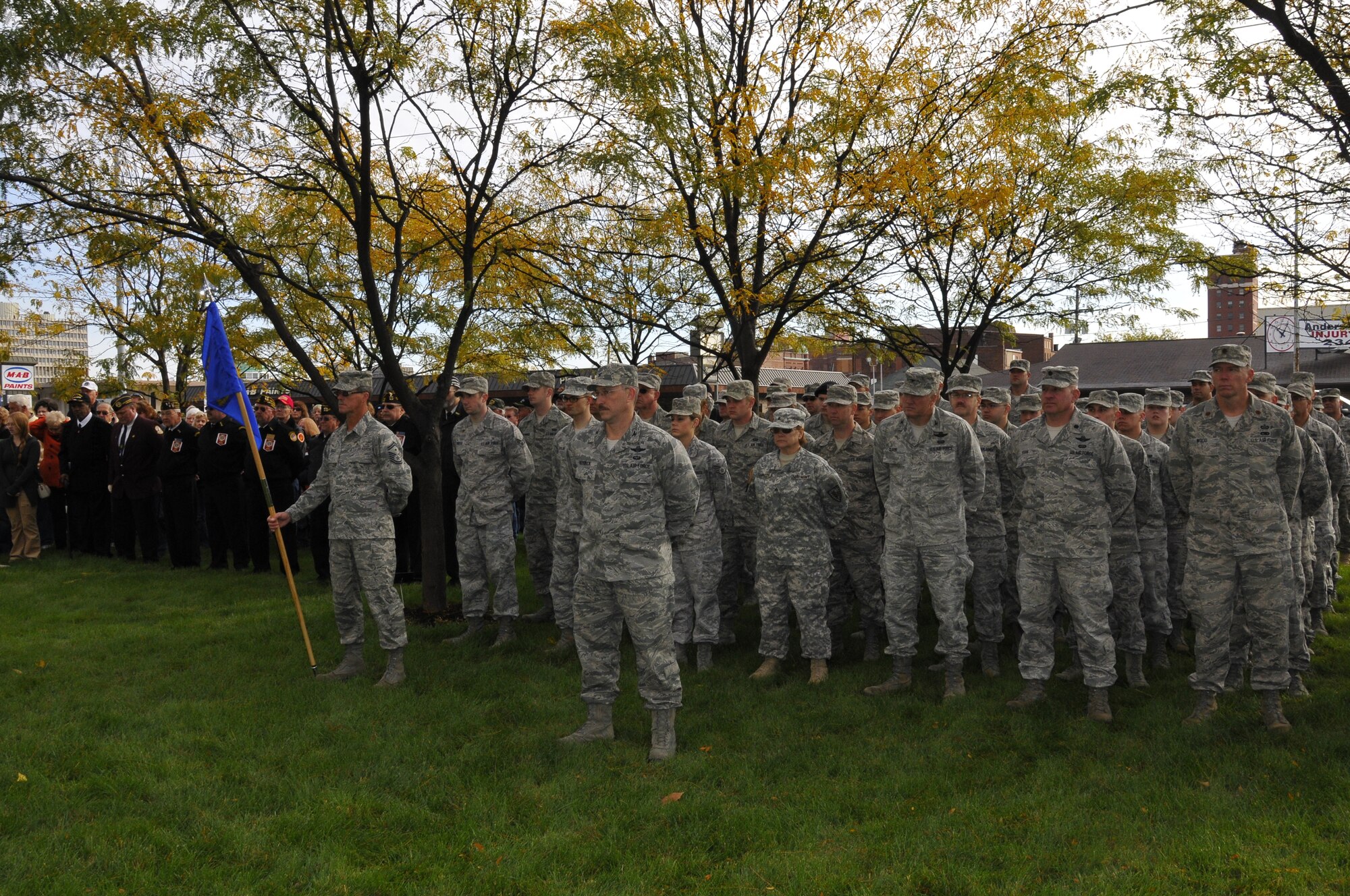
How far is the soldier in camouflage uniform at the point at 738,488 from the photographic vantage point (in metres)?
8.81

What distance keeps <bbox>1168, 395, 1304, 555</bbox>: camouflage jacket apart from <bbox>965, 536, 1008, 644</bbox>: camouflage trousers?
1.75 meters

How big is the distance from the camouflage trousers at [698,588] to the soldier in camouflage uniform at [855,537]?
985mm

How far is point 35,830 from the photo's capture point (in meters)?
4.80

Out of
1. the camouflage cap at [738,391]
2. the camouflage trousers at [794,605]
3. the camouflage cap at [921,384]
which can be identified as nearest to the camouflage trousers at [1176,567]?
the camouflage cap at [921,384]

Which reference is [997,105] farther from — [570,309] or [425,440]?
[425,440]

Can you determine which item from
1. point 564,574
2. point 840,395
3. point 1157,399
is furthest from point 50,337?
point 1157,399

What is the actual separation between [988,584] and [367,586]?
4853mm

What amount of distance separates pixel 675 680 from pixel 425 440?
446 centimetres

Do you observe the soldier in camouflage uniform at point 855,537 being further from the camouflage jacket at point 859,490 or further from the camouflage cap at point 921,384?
the camouflage cap at point 921,384

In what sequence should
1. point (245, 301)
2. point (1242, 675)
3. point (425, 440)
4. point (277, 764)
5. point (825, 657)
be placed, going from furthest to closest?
point (245, 301) → point (425, 440) → point (825, 657) → point (1242, 675) → point (277, 764)

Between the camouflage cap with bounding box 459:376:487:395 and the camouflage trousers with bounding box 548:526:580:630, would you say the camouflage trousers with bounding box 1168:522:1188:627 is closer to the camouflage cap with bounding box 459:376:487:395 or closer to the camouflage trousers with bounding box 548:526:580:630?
the camouflage trousers with bounding box 548:526:580:630

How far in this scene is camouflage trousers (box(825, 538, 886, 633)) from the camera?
827cm

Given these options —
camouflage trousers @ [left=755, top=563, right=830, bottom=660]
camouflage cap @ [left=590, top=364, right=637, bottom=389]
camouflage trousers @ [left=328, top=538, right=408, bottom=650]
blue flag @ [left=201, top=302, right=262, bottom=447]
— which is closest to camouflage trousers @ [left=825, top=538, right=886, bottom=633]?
camouflage trousers @ [left=755, top=563, right=830, bottom=660]

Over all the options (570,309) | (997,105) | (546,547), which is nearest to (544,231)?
(570,309)
